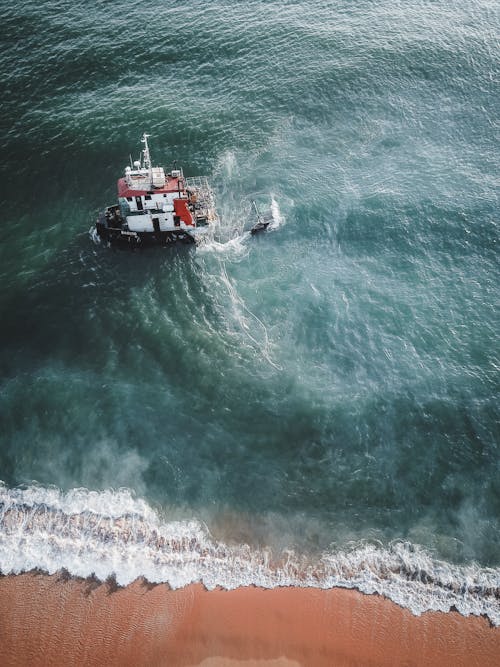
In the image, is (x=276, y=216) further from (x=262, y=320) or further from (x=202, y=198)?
(x=262, y=320)

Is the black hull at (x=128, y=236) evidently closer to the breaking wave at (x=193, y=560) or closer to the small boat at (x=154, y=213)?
the small boat at (x=154, y=213)

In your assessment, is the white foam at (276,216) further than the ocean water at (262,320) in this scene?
Yes

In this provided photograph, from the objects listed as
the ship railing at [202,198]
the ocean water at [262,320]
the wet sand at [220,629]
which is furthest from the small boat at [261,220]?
the wet sand at [220,629]

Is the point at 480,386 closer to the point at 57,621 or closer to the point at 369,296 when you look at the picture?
the point at 369,296

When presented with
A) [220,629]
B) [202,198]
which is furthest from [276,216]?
[220,629]

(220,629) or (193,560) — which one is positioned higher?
(193,560)

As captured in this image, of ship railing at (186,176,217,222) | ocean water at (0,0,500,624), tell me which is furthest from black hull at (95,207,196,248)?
ship railing at (186,176,217,222)
